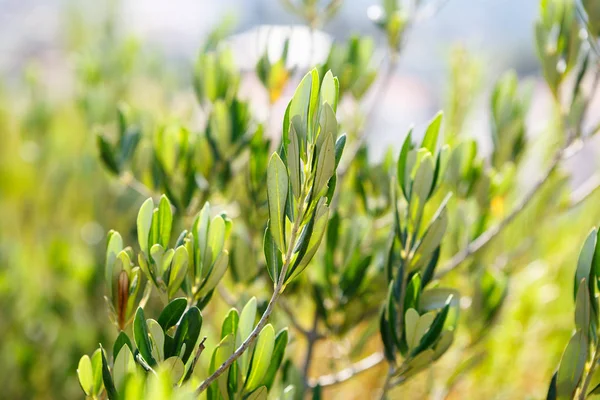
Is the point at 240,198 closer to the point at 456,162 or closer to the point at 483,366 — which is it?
the point at 456,162

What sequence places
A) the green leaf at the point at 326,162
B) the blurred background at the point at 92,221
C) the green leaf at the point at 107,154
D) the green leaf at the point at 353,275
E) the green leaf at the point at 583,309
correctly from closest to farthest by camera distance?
the green leaf at the point at 326,162, the green leaf at the point at 583,309, the green leaf at the point at 353,275, the green leaf at the point at 107,154, the blurred background at the point at 92,221

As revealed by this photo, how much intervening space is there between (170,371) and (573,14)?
2.09 feet

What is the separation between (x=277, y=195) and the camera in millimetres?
512

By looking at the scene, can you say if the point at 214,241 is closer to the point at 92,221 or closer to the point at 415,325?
the point at 415,325

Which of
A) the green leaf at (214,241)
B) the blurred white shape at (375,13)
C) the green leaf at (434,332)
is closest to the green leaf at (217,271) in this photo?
the green leaf at (214,241)

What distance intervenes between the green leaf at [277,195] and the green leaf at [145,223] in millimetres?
128

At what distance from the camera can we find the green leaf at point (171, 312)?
549 millimetres

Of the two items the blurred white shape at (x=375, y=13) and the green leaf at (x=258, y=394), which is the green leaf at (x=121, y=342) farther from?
the blurred white shape at (x=375, y=13)

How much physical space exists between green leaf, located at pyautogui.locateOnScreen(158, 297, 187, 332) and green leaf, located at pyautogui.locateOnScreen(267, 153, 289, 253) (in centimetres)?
10

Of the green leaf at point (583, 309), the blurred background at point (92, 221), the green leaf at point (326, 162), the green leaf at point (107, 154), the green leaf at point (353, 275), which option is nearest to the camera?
the green leaf at point (326, 162)

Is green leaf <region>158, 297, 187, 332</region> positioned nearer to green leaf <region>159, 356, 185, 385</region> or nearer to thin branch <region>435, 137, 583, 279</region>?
green leaf <region>159, 356, 185, 385</region>

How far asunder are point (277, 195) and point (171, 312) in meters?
0.14

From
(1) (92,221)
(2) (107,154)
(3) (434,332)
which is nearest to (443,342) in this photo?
(3) (434,332)

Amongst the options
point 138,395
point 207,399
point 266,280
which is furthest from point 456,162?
point 138,395
